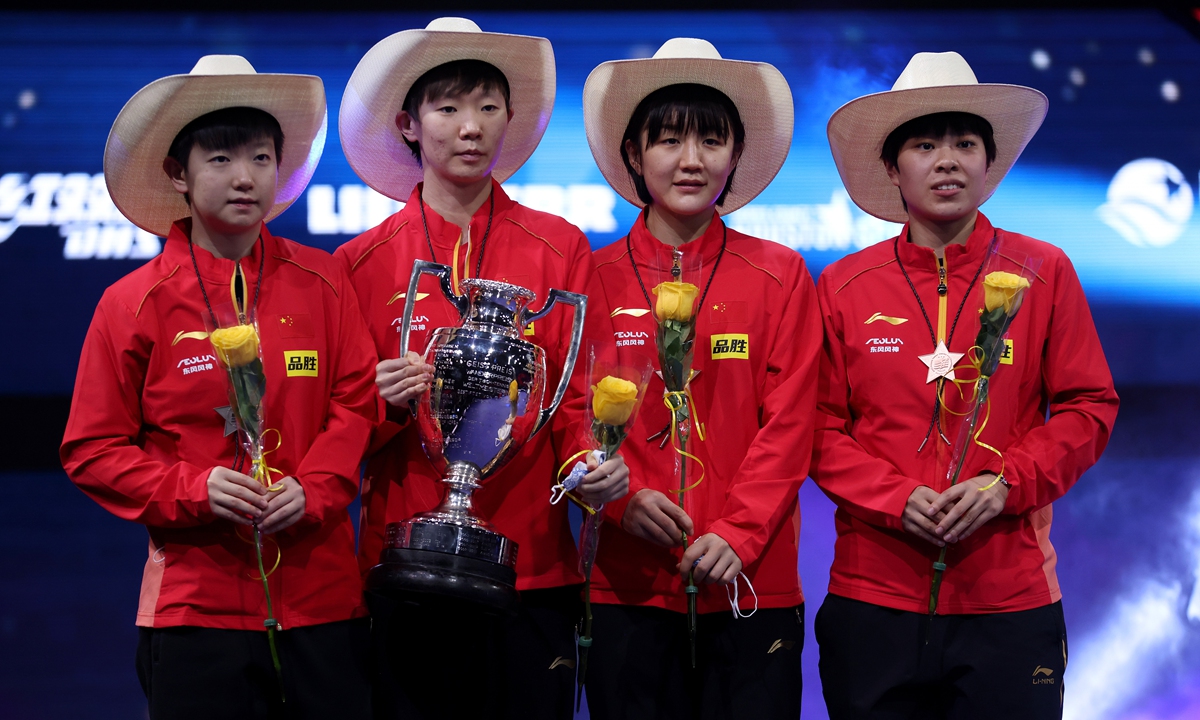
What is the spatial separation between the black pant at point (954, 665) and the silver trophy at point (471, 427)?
904 millimetres

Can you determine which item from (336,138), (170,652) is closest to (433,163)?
(170,652)

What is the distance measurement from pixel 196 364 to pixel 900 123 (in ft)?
6.37

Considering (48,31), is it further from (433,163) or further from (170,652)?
(170,652)

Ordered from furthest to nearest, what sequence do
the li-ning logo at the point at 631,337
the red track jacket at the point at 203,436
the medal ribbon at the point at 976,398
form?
the li-ning logo at the point at 631,337, the medal ribbon at the point at 976,398, the red track jacket at the point at 203,436

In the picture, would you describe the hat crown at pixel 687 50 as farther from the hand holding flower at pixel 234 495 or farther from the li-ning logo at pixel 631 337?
the hand holding flower at pixel 234 495

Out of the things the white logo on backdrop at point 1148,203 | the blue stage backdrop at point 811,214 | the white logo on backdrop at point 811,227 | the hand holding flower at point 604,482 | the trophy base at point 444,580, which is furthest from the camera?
the white logo on backdrop at point 1148,203

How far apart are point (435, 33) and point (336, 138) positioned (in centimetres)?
164

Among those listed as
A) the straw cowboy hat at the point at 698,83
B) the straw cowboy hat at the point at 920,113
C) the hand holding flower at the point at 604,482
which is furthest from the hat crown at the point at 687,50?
the hand holding flower at the point at 604,482

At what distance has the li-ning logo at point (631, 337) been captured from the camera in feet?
9.16

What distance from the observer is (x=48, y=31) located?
14.2ft

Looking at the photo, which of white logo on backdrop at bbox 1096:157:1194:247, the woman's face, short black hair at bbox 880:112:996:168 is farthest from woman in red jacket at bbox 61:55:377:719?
white logo on backdrop at bbox 1096:157:1194:247

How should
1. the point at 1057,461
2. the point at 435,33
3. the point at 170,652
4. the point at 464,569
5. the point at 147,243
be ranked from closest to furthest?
the point at 464,569 < the point at 170,652 < the point at 1057,461 < the point at 435,33 < the point at 147,243

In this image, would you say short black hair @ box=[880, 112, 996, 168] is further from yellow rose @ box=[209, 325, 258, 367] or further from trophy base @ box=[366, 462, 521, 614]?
Answer: yellow rose @ box=[209, 325, 258, 367]

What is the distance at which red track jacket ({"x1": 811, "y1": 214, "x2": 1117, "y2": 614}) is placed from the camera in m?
2.65
